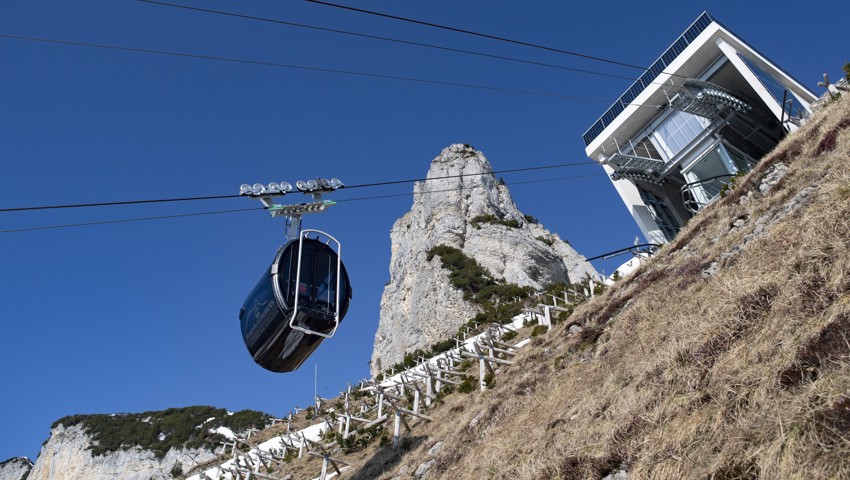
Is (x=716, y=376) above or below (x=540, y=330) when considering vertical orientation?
below

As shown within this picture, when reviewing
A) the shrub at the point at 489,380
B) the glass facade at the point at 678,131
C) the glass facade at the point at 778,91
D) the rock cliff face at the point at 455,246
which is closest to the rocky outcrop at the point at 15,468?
the rock cliff face at the point at 455,246

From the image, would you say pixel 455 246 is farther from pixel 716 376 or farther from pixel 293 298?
pixel 716 376

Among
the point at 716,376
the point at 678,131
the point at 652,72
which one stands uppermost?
the point at 652,72

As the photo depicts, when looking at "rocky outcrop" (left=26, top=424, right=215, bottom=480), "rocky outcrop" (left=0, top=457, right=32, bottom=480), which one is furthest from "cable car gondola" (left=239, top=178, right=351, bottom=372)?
"rocky outcrop" (left=0, top=457, right=32, bottom=480)

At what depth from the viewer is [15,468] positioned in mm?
72562

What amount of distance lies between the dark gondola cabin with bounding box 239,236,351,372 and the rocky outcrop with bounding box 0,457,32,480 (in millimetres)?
74395

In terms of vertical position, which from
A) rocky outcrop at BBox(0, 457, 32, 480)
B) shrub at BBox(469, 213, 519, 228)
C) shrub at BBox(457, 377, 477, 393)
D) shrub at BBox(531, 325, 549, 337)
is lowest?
shrub at BBox(457, 377, 477, 393)

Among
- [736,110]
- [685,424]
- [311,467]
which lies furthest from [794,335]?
[736,110]

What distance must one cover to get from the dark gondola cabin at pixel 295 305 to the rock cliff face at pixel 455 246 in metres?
32.6

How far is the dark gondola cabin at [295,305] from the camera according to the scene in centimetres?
1172

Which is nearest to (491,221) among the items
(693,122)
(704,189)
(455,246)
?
(455,246)

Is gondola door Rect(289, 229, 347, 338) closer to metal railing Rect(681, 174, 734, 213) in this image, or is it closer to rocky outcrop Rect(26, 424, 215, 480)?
metal railing Rect(681, 174, 734, 213)

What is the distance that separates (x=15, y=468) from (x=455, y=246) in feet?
187

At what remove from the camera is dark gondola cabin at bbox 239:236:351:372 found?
11.7 metres
